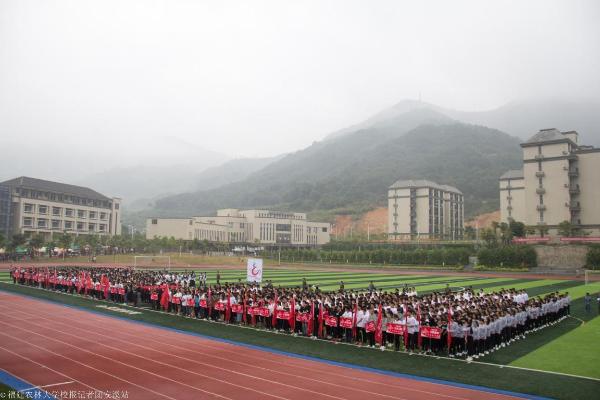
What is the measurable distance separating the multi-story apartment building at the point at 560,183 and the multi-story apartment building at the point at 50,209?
95.1 meters

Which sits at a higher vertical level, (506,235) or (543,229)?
(543,229)

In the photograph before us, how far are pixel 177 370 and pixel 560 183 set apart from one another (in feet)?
275

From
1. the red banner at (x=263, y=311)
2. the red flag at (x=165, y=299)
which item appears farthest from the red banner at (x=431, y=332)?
the red flag at (x=165, y=299)

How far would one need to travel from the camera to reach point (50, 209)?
3967 inches

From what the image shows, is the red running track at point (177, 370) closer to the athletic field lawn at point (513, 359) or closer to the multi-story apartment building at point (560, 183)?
the athletic field lawn at point (513, 359)

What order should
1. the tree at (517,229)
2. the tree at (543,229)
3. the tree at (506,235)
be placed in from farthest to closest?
1. the tree at (543,229)
2. the tree at (506,235)
3. the tree at (517,229)

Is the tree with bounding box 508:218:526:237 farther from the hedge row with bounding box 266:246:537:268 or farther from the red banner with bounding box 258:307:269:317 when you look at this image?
the red banner with bounding box 258:307:269:317

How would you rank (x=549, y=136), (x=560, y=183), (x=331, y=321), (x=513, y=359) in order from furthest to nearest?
(x=549, y=136)
(x=560, y=183)
(x=331, y=321)
(x=513, y=359)

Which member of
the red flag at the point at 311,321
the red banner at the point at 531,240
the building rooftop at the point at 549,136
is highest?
the building rooftop at the point at 549,136

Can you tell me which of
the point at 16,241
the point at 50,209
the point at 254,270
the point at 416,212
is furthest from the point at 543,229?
the point at 50,209

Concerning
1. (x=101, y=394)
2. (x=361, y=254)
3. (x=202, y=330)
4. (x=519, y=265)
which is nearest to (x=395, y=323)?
(x=202, y=330)

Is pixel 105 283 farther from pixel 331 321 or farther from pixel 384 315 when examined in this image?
pixel 384 315

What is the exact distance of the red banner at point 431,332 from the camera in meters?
16.1

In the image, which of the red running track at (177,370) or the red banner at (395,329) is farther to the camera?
the red banner at (395,329)
